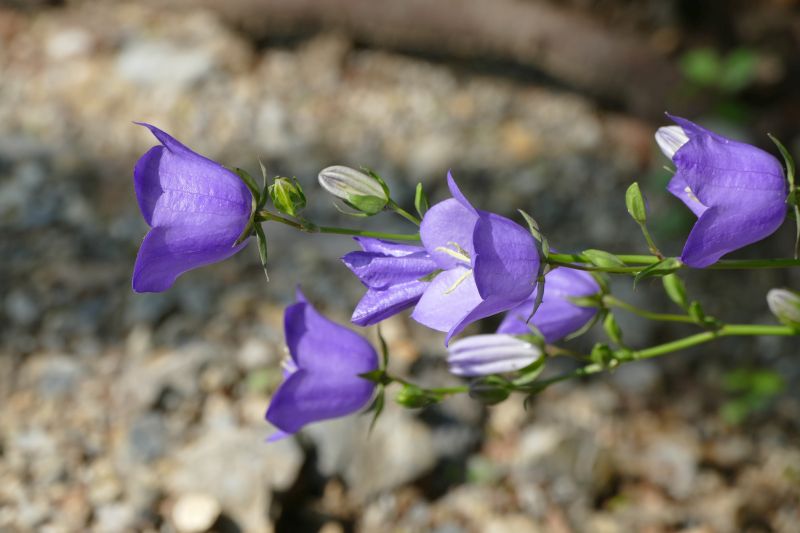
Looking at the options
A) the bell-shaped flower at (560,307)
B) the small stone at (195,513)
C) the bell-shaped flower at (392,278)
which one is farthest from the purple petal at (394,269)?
the small stone at (195,513)

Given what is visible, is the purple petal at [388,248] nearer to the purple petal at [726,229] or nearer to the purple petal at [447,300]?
the purple petal at [447,300]

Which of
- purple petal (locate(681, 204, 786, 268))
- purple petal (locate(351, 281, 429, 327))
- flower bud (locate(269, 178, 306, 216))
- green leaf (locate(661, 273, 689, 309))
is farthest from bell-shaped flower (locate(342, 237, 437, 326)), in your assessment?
green leaf (locate(661, 273, 689, 309))

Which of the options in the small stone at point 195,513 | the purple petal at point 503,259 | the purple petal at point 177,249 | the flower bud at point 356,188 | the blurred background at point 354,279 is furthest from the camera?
the blurred background at point 354,279

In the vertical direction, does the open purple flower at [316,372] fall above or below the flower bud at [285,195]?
below

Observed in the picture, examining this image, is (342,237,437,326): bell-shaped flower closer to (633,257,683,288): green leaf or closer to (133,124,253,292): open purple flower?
(133,124,253,292): open purple flower

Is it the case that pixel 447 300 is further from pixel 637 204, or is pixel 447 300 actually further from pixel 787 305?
pixel 787 305

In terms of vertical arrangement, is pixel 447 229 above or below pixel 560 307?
above

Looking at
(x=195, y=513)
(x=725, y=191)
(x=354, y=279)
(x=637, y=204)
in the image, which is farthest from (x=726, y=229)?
(x=354, y=279)

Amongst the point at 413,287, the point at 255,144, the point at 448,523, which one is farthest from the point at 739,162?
the point at 255,144
